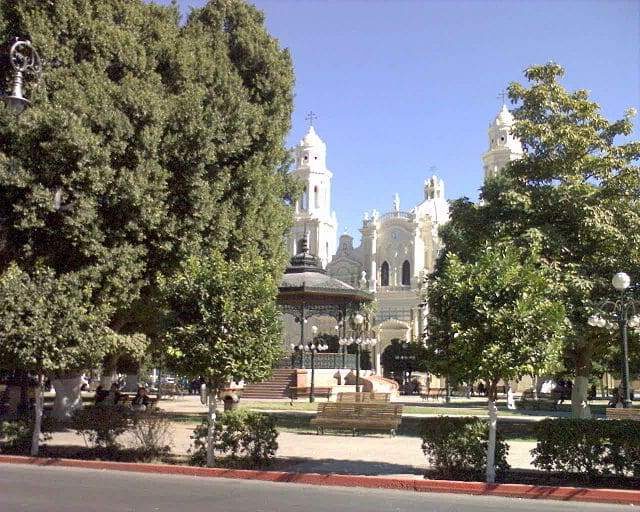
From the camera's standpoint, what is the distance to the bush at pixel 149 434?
13.7 metres

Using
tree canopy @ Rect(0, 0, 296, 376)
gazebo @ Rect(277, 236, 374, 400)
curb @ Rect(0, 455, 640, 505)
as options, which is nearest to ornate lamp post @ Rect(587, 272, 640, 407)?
curb @ Rect(0, 455, 640, 505)

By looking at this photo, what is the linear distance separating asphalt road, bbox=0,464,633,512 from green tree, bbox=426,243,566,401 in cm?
200

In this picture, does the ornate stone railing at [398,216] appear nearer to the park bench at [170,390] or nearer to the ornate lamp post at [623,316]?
the park bench at [170,390]

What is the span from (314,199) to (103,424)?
68.7 m

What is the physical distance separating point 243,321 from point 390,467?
3753mm

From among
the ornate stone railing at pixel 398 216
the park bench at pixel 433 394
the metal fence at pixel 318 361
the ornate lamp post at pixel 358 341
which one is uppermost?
the ornate stone railing at pixel 398 216

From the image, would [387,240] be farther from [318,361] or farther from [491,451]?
[491,451]

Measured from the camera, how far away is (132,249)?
53.0 feet

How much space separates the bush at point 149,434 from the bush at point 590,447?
6799 millimetres

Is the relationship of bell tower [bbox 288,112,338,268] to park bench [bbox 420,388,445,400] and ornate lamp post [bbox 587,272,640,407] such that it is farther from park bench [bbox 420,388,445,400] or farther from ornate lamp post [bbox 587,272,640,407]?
ornate lamp post [bbox 587,272,640,407]

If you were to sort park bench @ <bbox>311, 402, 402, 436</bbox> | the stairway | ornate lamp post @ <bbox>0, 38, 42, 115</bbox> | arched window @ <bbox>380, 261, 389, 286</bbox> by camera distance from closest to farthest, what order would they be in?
ornate lamp post @ <bbox>0, 38, 42, 115</bbox>, park bench @ <bbox>311, 402, 402, 436</bbox>, the stairway, arched window @ <bbox>380, 261, 389, 286</bbox>

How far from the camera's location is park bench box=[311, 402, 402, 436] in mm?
18484

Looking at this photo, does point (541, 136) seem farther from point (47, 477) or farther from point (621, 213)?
point (47, 477)

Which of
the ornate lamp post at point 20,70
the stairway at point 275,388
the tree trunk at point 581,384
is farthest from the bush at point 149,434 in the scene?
the stairway at point 275,388
